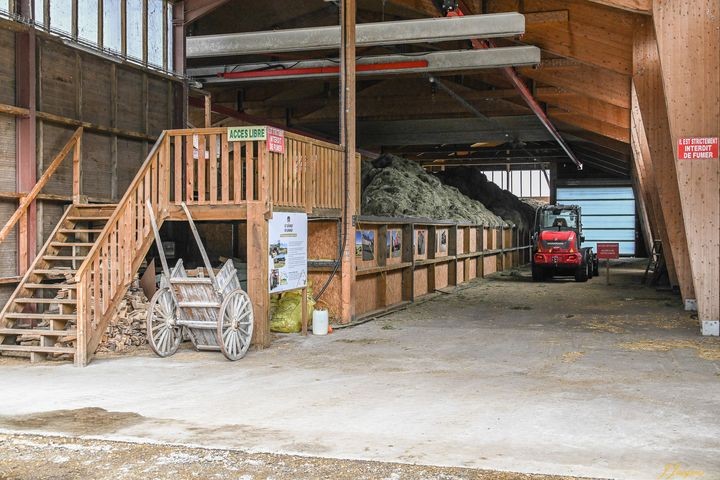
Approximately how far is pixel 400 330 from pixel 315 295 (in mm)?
1886

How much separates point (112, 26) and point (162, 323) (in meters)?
6.00

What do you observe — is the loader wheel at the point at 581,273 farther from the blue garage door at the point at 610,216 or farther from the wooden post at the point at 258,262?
the blue garage door at the point at 610,216

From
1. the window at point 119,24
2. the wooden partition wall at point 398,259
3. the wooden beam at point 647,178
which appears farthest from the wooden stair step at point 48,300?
the wooden beam at point 647,178

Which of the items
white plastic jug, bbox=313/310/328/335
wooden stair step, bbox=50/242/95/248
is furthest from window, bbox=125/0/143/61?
white plastic jug, bbox=313/310/328/335

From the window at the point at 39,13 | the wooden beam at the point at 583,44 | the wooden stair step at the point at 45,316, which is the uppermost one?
the wooden beam at the point at 583,44

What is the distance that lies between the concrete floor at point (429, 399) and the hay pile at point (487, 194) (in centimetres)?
2265

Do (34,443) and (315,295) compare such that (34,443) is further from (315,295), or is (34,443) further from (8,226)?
(315,295)

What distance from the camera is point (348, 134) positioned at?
1509 cm

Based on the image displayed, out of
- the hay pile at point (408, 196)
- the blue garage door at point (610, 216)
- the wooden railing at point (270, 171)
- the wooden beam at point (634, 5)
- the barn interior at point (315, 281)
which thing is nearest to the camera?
the barn interior at point (315, 281)

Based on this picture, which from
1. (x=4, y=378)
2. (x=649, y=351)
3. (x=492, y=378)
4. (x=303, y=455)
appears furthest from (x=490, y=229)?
(x=303, y=455)

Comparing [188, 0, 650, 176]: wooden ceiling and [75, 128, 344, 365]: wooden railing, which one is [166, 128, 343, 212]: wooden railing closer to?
[75, 128, 344, 365]: wooden railing

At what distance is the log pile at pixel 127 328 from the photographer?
460 inches

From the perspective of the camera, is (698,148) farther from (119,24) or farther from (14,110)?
(14,110)

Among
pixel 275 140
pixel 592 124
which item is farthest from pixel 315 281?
pixel 592 124
